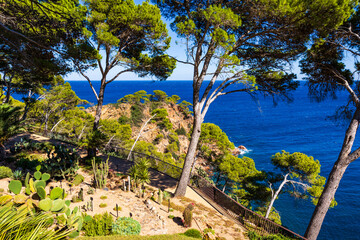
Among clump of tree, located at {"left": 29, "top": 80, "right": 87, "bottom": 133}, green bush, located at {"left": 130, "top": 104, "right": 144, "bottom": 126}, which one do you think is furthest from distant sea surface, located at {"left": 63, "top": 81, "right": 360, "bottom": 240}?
green bush, located at {"left": 130, "top": 104, "right": 144, "bottom": 126}

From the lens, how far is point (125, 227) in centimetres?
533

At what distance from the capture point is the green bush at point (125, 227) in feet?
17.2

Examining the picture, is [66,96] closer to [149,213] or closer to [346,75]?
[149,213]

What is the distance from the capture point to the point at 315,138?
50094mm

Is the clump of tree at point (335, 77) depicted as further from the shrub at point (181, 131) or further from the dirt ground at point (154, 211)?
the shrub at point (181, 131)

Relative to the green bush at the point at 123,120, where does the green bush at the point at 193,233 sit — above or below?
above

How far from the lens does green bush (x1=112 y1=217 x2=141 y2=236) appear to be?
5238 mm

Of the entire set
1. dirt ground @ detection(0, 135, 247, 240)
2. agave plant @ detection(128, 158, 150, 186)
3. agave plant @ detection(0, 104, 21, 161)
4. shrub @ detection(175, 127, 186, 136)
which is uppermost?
agave plant @ detection(0, 104, 21, 161)

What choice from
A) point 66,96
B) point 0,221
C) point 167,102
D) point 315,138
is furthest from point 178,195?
point 315,138

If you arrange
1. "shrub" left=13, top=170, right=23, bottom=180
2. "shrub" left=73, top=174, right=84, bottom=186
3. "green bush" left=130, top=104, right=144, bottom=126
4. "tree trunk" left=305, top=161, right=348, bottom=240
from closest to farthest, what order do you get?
"tree trunk" left=305, top=161, right=348, bottom=240 → "shrub" left=13, top=170, right=23, bottom=180 → "shrub" left=73, top=174, right=84, bottom=186 → "green bush" left=130, top=104, right=144, bottom=126

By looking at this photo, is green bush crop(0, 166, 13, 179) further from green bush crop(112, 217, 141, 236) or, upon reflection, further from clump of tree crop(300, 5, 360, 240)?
clump of tree crop(300, 5, 360, 240)

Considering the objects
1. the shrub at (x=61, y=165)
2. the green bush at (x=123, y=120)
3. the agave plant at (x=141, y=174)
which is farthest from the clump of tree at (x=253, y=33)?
the green bush at (x=123, y=120)

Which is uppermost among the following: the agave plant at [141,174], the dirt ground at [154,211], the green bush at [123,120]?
the agave plant at [141,174]

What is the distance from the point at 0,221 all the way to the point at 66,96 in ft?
84.3
